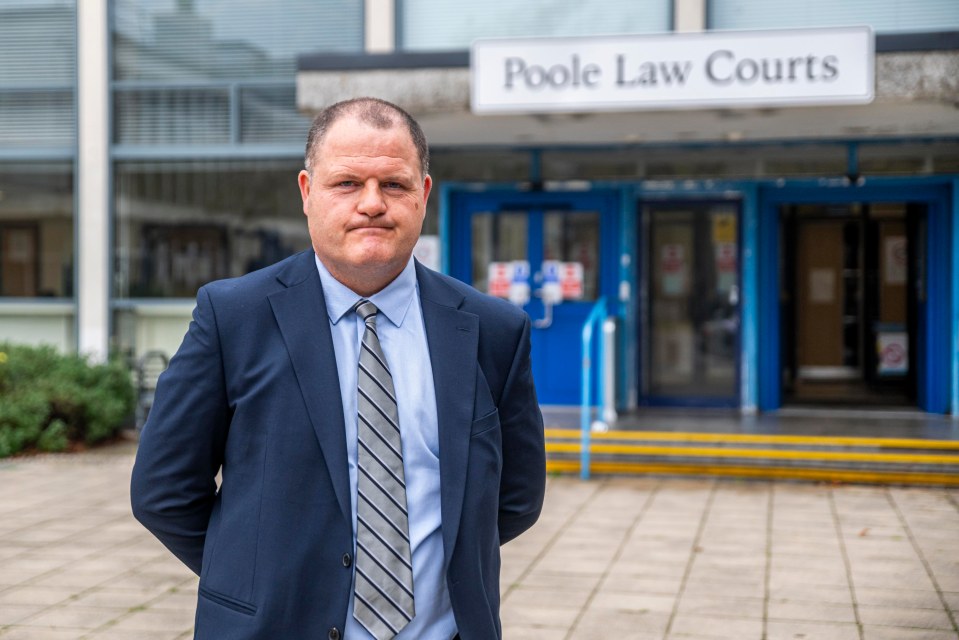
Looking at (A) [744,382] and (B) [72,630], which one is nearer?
(B) [72,630]

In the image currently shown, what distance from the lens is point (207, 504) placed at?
2297mm

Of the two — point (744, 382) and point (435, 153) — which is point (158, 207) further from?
point (744, 382)

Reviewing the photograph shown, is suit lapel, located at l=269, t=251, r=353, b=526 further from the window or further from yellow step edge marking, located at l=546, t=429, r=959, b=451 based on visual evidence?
the window

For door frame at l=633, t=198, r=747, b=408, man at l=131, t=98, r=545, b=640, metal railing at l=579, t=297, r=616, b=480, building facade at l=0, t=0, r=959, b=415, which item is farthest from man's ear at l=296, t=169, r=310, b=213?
door frame at l=633, t=198, r=747, b=408

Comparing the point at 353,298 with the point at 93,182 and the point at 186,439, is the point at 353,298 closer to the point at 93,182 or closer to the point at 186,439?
the point at 186,439

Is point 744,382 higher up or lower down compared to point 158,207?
lower down

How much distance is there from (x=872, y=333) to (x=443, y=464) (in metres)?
10.8

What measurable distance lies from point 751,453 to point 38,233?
750 cm

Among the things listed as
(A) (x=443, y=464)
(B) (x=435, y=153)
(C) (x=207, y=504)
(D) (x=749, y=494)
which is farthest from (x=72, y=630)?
(B) (x=435, y=153)

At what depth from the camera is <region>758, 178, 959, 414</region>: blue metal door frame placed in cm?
1079

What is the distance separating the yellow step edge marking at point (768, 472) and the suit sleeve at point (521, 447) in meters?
6.43

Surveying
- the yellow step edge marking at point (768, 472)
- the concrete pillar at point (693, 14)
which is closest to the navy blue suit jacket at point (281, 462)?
the yellow step edge marking at point (768, 472)

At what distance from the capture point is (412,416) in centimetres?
222

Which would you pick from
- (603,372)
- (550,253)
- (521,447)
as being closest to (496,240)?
(550,253)
